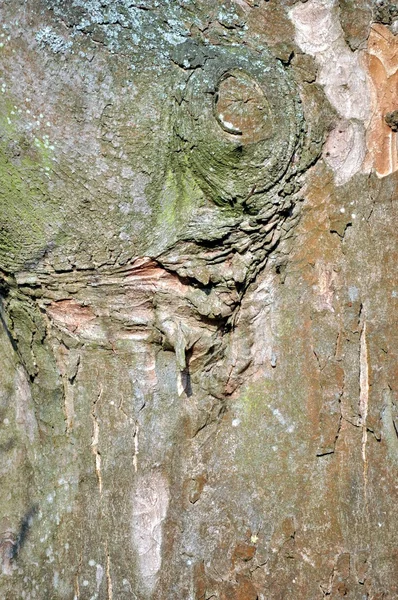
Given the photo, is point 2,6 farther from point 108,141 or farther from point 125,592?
point 125,592

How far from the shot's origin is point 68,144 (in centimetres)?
150

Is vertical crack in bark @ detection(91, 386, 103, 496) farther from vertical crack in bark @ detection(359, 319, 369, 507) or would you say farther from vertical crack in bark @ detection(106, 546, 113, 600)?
vertical crack in bark @ detection(359, 319, 369, 507)

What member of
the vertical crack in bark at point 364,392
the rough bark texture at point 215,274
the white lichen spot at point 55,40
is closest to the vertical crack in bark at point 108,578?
the rough bark texture at point 215,274

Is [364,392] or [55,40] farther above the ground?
[55,40]

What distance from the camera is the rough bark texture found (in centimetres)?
148

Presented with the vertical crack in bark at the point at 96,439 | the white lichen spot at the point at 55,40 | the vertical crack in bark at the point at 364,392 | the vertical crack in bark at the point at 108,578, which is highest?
the white lichen spot at the point at 55,40

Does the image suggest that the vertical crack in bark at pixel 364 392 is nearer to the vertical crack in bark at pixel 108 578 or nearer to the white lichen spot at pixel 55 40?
the vertical crack in bark at pixel 108 578

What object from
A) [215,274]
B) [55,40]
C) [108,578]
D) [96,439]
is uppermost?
[55,40]

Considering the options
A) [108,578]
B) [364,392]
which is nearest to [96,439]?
[108,578]

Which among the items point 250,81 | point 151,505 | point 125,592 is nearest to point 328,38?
point 250,81

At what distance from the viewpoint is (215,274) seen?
1539 millimetres

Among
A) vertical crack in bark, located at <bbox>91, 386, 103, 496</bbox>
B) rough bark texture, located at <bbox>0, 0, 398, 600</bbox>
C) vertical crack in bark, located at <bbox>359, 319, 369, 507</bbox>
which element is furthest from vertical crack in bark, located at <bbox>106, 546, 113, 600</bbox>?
vertical crack in bark, located at <bbox>359, 319, 369, 507</bbox>

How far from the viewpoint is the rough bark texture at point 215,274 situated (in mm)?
1480

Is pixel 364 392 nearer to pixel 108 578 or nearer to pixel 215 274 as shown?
pixel 215 274
